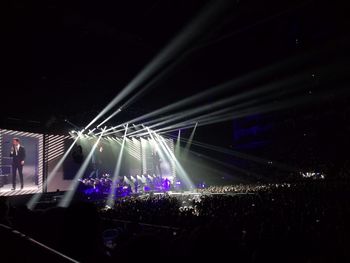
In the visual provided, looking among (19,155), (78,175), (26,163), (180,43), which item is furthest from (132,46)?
(78,175)

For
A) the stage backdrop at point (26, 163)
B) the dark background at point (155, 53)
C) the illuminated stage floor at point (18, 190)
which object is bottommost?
the illuminated stage floor at point (18, 190)

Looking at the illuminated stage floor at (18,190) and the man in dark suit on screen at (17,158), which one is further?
the man in dark suit on screen at (17,158)

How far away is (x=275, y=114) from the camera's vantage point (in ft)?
64.5

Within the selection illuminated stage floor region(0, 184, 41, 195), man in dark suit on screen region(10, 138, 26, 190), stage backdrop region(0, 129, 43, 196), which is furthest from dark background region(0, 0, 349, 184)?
illuminated stage floor region(0, 184, 41, 195)

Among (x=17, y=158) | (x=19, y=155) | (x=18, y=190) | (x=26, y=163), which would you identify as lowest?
(x=18, y=190)

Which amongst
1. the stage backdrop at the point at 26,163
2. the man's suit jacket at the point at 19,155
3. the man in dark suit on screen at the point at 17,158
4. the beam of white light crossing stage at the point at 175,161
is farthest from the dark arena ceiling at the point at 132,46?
the beam of white light crossing stage at the point at 175,161

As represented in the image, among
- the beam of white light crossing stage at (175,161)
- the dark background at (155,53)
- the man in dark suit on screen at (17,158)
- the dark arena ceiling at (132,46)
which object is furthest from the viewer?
the beam of white light crossing stage at (175,161)

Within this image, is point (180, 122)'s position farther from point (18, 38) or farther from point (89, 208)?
point (89, 208)

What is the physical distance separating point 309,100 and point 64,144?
15511mm

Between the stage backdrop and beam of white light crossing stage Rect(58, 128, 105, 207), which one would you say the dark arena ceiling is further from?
beam of white light crossing stage Rect(58, 128, 105, 207)

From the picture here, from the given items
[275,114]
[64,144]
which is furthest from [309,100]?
→ [64,144]

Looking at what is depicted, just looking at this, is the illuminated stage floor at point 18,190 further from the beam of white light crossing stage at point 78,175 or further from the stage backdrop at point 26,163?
the beam of white light crossing stage at point 78,175

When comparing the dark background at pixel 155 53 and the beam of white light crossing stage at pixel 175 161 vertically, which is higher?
the dark background at pixel 155 53

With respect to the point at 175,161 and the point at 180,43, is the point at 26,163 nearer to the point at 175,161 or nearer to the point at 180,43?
the point at 180,43
